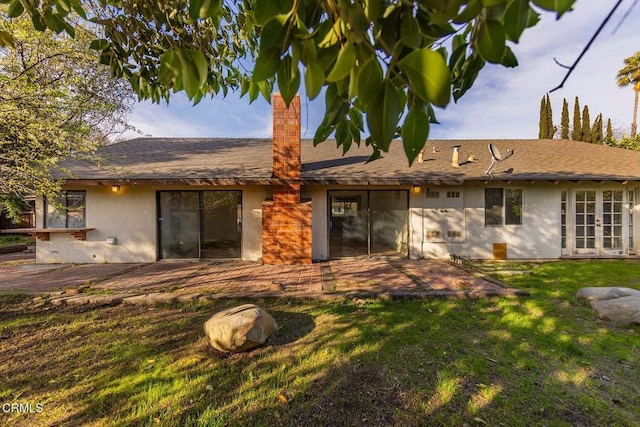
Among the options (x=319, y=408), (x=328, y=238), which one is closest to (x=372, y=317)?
(x=319, y=408)

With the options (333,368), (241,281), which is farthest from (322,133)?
(241,281)

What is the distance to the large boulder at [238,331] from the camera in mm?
3072

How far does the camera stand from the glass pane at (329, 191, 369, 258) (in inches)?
336

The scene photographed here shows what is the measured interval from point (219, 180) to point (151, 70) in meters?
5.29

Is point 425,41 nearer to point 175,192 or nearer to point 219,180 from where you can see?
point 219,180

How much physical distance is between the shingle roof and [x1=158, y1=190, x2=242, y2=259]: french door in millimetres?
770

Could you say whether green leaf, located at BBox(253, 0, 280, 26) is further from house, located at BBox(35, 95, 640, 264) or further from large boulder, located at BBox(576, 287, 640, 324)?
house, located at BBox(35, 95, 640, 264)

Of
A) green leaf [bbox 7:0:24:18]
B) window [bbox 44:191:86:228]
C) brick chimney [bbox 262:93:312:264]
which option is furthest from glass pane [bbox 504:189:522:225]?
window [bbox 44:191:86:228]

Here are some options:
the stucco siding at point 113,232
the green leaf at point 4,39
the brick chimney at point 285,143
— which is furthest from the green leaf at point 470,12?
the stucco siding at point 113,232

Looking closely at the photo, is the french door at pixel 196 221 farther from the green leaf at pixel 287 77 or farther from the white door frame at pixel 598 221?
the white door frame at pixel 598 221

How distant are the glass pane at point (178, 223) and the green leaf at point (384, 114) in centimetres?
861

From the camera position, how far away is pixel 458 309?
14.2ft

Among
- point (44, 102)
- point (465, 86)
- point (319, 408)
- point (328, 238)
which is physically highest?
point (44, 102)

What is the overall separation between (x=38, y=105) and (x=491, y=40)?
558 cm
